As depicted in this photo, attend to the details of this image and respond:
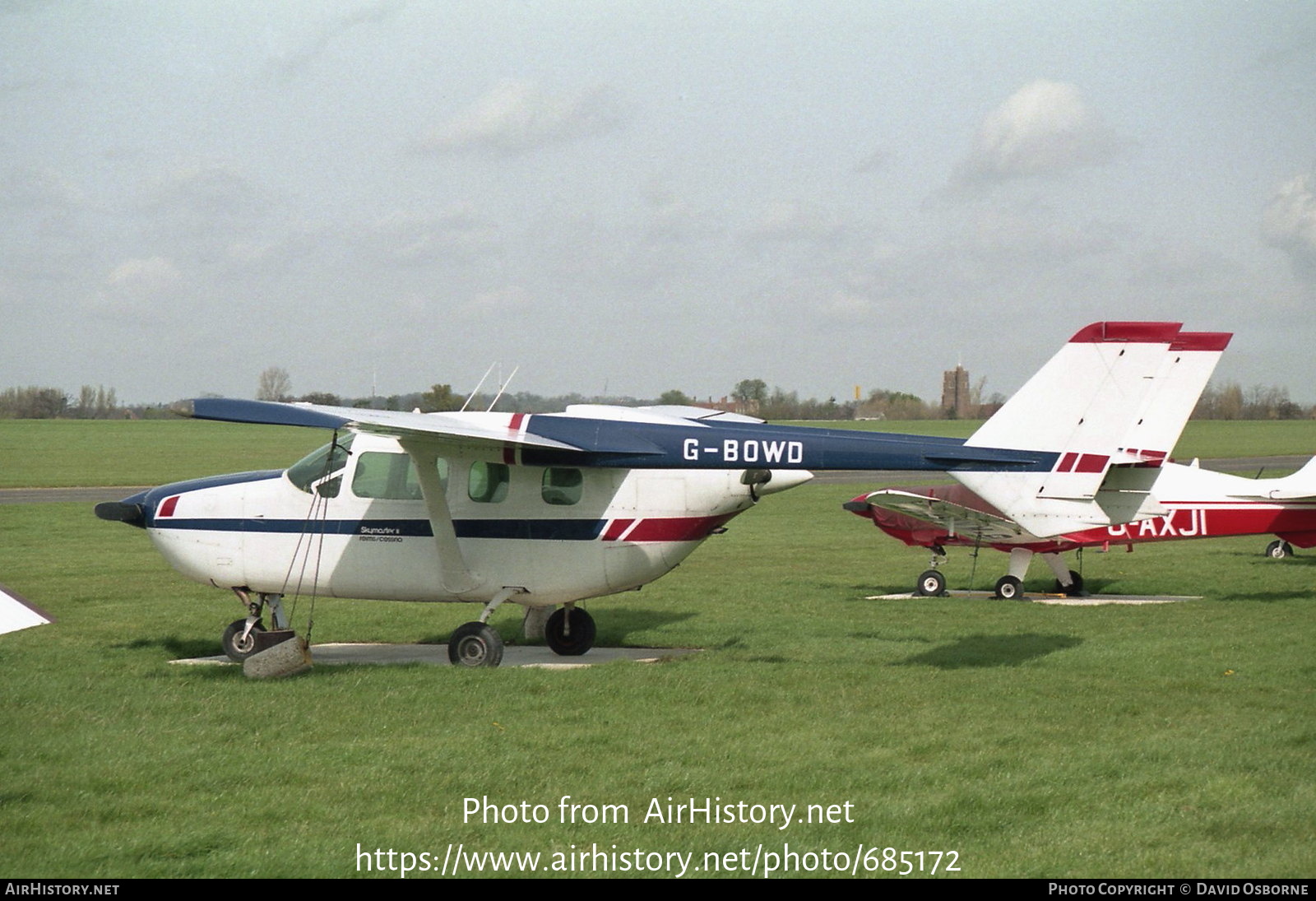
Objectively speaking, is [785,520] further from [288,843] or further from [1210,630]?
[288,843]

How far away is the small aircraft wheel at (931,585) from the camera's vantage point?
1777 centimetres

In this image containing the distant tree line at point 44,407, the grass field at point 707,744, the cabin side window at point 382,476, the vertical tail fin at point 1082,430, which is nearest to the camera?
the grass field at point 707,744

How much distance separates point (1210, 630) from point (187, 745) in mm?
10259

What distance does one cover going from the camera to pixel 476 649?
1134cm

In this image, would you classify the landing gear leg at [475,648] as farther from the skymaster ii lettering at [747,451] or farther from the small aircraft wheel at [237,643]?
the skymaster ii lettering at [747,451]

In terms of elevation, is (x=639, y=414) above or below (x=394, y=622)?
above

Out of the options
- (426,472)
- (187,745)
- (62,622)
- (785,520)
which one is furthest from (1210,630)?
(785,520)

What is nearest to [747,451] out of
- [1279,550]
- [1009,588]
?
[1009,588]

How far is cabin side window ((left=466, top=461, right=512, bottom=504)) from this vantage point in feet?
37.5

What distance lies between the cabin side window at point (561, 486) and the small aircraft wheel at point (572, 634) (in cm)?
168

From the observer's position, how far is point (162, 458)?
59844 mm

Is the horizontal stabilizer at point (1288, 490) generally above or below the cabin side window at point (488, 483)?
above

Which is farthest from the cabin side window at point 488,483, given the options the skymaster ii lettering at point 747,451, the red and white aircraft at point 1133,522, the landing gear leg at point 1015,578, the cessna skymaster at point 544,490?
the landing gear leg at point 1015,578

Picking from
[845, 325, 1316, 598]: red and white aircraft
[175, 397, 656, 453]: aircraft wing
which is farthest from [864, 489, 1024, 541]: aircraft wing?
[175, 397, 656, 453]: aircraft wing
